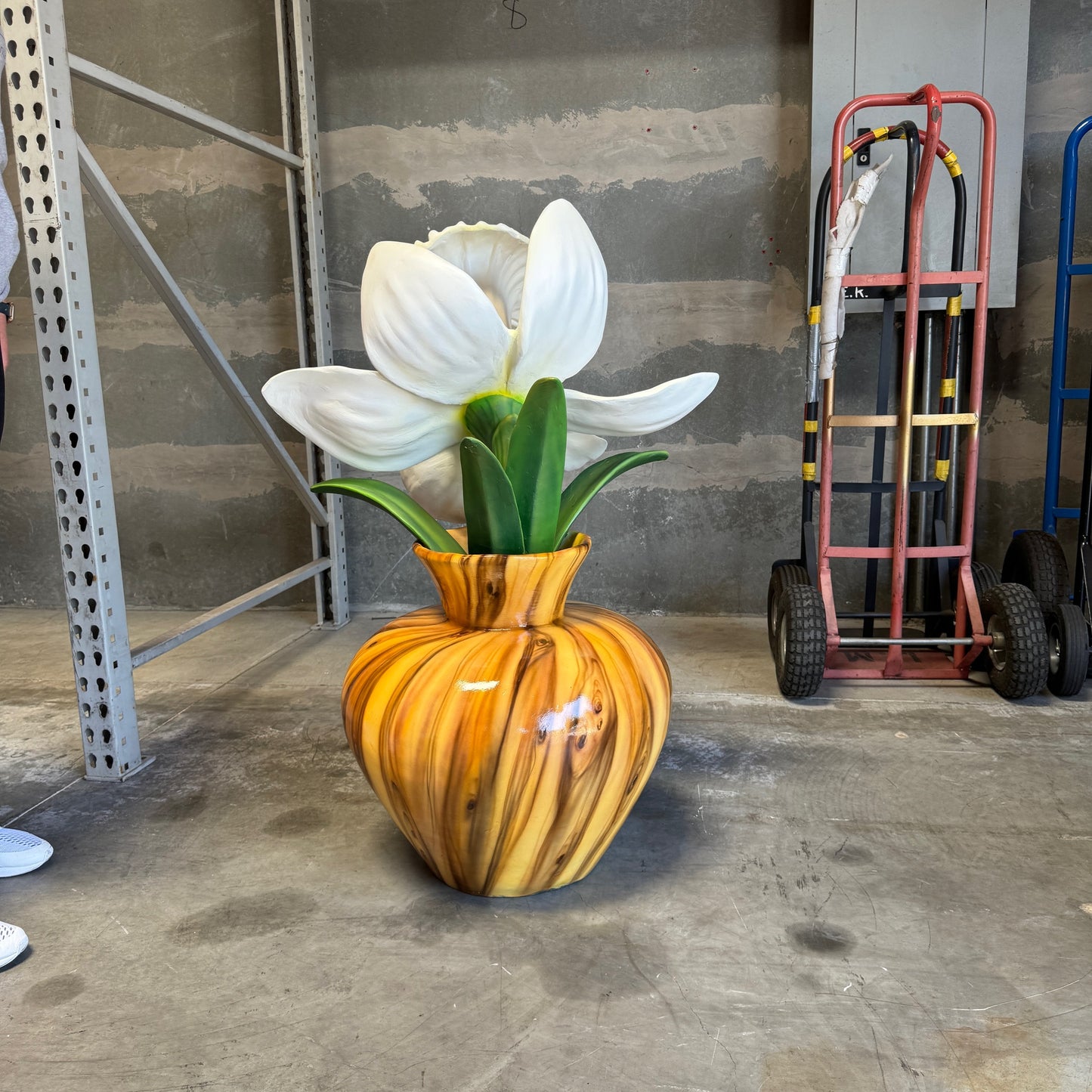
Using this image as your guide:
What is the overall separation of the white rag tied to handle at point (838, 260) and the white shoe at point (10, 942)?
2.10 meters

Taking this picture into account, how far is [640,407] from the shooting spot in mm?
1316

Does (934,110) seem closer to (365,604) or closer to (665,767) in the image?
(665,767)

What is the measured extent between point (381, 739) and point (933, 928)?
33.9 inches

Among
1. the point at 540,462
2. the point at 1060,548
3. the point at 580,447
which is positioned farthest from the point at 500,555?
the point at 1060,548

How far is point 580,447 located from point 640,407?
0.50 feet

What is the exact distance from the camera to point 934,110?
212 cm

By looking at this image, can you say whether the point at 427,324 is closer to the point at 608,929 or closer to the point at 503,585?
the point at 503,585

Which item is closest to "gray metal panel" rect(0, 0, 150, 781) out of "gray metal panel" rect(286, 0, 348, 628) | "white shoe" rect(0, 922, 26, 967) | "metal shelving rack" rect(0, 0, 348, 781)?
"metal shelving rack" rect(0, 0, 348, 781)

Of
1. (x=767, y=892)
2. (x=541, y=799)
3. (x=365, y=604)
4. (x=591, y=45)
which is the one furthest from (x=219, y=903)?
(x=591, y=45)

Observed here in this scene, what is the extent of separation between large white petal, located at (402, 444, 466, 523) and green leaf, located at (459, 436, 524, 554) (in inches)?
2.9

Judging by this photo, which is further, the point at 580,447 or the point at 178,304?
the point at 178,304

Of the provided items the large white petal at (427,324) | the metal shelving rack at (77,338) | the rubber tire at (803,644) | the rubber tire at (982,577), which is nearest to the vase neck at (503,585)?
the large white petal at (427,324)

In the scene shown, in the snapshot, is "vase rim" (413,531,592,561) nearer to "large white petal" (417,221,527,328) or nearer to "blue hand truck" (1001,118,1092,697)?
"large white petal" (417,221,527,328)

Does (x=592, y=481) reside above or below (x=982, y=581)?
above
